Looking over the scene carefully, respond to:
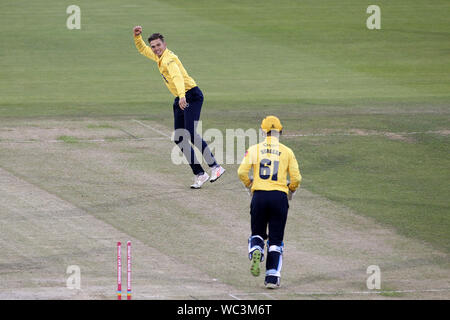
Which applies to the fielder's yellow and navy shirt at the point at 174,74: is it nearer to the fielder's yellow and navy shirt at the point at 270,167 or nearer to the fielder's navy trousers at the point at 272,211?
the fielder's yellow and navy shirt at the point at 270,167

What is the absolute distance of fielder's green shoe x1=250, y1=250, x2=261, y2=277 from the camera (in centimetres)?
1123

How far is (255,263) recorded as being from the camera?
1129 cm

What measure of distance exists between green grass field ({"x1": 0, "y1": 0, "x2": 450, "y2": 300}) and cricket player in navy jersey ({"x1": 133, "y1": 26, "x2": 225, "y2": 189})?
131cm

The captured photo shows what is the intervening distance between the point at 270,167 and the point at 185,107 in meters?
4.42

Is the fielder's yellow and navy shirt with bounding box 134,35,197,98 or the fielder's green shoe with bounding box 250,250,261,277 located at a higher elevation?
the fielder's yellow and navy shirt with bounding box 134,35,197,98

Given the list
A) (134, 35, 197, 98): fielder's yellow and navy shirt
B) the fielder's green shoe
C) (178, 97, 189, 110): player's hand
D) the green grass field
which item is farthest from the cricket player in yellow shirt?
(134, 35, 197, 98): fielder's yellow and navy shirt

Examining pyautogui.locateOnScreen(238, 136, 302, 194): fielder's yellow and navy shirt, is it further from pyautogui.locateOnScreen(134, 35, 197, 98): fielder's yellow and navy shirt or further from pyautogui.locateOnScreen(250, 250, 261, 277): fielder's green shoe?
pyautogui.locateOnScreen(134, 35, 197, 98): fielder's yellow and navy shirt

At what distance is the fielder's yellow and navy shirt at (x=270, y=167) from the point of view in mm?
11688

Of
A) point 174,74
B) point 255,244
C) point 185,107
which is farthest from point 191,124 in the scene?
point 255,244

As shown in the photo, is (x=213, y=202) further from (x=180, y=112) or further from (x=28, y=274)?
(x=28, y=274)

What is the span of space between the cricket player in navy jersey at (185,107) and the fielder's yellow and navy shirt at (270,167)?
13.8ft

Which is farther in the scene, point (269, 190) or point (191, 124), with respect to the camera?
point (191, 124)

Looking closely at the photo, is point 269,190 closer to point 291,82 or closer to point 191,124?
point 191,124

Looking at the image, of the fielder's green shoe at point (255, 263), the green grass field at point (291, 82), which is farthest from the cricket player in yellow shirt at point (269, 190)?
the green grass field at point (291, 82)
